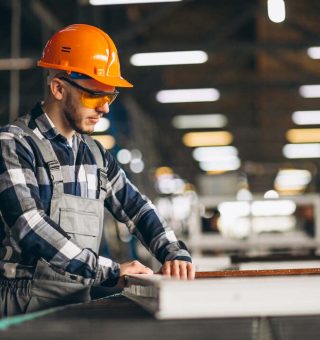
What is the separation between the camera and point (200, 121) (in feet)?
84.9

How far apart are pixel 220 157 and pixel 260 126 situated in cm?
504

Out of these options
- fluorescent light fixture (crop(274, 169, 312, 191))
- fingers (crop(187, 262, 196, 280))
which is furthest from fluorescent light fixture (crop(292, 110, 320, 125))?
fingers (crop(187, 262, 196, 280))

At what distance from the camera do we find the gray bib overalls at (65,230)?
300cm

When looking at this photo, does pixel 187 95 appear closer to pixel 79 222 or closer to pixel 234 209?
pixel 234 209

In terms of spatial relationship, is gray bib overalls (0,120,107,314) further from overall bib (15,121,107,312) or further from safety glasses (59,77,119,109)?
safety glasses (59,77,119,109)

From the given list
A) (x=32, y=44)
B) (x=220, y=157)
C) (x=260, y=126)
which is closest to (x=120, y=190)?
(x=32, y=44)

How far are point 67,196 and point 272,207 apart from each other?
9180 millimetres

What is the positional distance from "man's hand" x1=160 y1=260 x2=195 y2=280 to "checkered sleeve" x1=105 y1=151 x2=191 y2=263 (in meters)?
0.36

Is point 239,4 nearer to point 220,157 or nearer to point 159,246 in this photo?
point 159,246

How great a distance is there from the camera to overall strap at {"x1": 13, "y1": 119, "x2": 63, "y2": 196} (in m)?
3.04

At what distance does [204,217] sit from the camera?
12250 millimetres

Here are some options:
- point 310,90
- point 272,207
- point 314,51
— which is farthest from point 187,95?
point 272,207

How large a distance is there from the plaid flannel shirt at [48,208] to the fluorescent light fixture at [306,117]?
66.7 feet

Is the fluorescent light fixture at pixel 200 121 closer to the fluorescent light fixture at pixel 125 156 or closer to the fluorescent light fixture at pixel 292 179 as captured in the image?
the fluorescent light fixture at pixel 125 156
